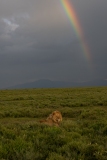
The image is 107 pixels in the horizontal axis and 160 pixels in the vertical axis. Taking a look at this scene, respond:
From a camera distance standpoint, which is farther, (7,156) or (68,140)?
(68,140)

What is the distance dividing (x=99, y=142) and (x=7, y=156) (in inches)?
111

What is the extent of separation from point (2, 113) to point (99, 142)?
11897 mm

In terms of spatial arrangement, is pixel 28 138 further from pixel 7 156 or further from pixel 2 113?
pixel 2 113

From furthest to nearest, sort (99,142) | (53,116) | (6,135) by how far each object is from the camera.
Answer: (53,116) → (6,135) → (99,142)

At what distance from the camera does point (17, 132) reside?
828cm

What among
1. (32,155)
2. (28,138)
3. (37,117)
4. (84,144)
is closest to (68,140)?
(84,144)

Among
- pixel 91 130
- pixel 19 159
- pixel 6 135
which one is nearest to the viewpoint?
pixel 19 159

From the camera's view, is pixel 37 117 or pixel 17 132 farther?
pixel 37 117

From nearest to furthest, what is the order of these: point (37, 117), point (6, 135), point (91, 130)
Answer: point (6, 135) < point (91, 130) < point (37, 117)

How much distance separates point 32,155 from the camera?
19.6 feet

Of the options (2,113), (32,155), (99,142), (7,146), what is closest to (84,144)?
(99,142)

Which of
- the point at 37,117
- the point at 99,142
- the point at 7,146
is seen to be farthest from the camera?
the point at 37,117

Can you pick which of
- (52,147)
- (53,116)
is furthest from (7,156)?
(53,116)

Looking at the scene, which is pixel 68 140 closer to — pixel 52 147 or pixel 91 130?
pixel 52 147
